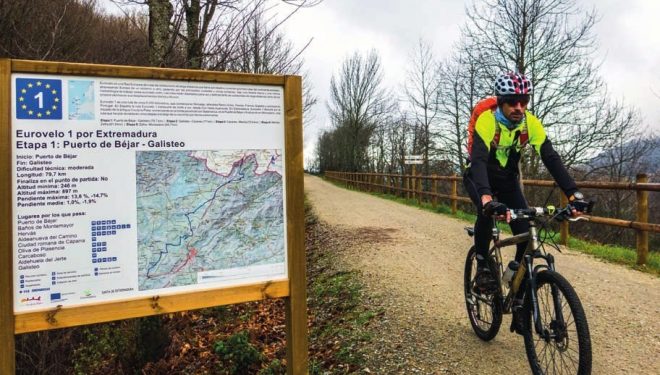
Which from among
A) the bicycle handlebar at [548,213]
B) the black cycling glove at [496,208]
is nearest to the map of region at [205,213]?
the black cycling glove at [496,208]

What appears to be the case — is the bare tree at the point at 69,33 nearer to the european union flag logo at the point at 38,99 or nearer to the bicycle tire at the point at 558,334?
the european union flag logo at the point at 38,99

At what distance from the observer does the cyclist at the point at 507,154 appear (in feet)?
9.55

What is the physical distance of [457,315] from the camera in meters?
4.45

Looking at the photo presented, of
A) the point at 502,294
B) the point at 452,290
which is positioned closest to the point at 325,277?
the point at 452,290

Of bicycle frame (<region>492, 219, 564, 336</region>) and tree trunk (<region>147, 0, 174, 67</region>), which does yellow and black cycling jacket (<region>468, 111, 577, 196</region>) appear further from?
tree trunk (<region>147, 0, 174, 67</region>)

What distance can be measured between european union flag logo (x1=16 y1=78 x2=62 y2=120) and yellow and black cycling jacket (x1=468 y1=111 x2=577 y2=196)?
2495 mm

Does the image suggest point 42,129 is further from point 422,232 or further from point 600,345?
point 422,232

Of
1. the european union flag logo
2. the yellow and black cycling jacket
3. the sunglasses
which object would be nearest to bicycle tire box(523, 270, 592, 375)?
the yellow and black cycling jacket

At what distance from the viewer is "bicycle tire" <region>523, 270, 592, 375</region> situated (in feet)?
8.04

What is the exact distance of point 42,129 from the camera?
6.95ft

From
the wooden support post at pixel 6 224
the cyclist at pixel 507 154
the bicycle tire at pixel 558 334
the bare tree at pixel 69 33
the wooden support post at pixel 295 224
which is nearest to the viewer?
the wooden support post at pixel 6 224

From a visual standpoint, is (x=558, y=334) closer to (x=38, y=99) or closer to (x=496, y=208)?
(x=496, y=208)

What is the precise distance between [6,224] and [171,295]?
835 millimetres

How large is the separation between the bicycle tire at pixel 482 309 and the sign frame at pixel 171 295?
1.64 metres
